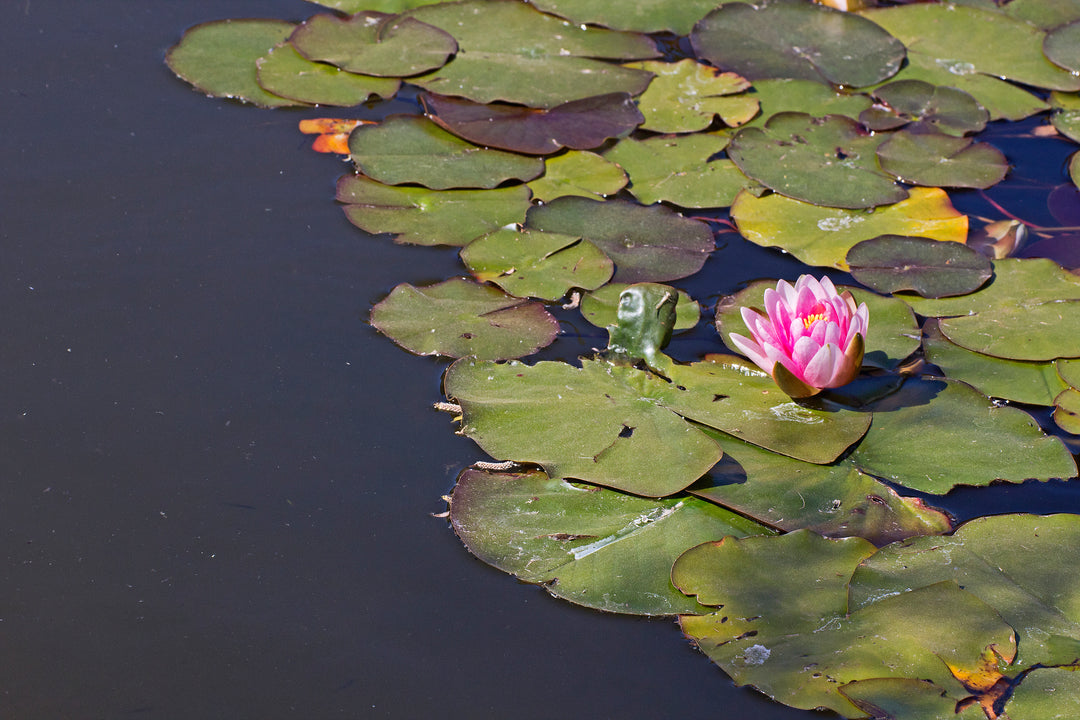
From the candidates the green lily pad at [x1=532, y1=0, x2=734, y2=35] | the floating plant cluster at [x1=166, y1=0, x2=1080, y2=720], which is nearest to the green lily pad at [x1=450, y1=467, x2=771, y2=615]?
the floating plant cluster at [x1=166, y1=0, x2=1080, y2=720]

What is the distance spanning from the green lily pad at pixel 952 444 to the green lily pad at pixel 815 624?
33 centimetres

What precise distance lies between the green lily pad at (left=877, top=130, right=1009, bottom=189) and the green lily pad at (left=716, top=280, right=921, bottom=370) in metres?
0.75

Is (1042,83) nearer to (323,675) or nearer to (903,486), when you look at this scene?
(903,486)

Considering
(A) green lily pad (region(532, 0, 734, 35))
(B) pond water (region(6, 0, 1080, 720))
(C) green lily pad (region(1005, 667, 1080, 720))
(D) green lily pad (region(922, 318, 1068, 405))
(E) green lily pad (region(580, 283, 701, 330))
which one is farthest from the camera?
(A) green lily pad (region(532, 0, 734, 35))

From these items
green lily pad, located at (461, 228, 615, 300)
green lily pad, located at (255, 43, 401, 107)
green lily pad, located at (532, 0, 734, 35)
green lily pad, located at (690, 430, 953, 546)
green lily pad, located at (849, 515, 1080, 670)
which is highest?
green lily pad, located at (532, 0, 734, 35)

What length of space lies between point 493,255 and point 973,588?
168 centimetres

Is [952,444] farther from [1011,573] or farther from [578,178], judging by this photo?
[578,178]

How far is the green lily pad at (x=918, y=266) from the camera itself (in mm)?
2992

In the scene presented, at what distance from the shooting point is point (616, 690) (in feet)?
6.43

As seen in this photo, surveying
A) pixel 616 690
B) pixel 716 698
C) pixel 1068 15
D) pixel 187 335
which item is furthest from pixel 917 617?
pixel 1068 15

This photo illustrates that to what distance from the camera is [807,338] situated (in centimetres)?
245

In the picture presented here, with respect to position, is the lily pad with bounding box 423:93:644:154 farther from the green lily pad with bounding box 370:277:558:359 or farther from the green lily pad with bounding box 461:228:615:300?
the green lily pad with bounding box 370:277:558:359

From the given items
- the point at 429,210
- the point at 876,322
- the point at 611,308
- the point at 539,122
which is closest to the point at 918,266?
the point at 876,322

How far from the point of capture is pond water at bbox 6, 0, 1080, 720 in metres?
1.94
